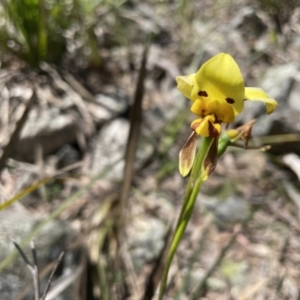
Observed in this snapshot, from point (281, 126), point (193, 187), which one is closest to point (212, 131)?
point (193, 187)

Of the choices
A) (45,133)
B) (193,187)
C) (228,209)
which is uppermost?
(193,187)

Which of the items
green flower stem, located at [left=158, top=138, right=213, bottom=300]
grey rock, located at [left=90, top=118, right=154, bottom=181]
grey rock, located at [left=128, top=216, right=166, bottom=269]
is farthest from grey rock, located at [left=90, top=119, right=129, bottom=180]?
green flower stem, located at [left=158, top=138, right=213, bottom=300]

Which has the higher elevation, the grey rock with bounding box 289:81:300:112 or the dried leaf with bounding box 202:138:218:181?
the dried leaf with bounding box 202:138:218:181

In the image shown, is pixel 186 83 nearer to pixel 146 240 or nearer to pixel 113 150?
pixel 146 240

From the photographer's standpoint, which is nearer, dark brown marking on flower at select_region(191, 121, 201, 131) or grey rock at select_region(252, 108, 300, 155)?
dark brown marking on flower at select_region(191, 121, 201, 131)

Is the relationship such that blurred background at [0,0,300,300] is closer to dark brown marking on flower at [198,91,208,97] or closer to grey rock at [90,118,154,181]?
grey rock at [90,118,154,181]

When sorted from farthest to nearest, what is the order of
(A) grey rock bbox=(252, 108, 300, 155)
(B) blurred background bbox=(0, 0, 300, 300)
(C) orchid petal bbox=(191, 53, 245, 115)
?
(A) grey rock bbox=(252, 108, 300, 155), (B) blurred background bbox=(0, 0, 300, 300), (C) orchid petal bbox=(191, 53, 245, 115)
